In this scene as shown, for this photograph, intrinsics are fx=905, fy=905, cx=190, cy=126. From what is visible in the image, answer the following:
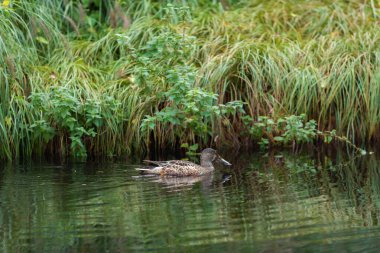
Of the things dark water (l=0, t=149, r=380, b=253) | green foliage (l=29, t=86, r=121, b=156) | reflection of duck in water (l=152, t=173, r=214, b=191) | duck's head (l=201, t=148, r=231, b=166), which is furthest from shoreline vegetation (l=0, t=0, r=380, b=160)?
reflection of duck in water (l=152, t=173, r=214, b=191)

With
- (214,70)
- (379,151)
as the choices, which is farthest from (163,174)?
(379,151)

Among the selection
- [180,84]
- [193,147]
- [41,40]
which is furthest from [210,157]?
[41,40]

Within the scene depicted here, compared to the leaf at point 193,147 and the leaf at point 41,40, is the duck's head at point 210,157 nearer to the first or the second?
the leaf at point 193,147

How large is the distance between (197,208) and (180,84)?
299 cm

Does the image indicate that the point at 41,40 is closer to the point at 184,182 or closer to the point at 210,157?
the point at 210,157

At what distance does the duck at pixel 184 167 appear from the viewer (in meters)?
9.64

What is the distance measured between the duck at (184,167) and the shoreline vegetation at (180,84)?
0.52 meters

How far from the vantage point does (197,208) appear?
A: 24.8 ft

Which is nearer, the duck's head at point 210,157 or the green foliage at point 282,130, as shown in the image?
the duck's head at point 210,157

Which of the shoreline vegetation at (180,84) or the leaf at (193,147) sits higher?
the shoreline vegetation at (180,84)

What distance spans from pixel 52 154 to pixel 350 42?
4.11 metres

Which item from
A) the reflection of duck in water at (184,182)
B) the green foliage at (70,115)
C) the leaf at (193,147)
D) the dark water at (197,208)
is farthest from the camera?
the leaf at (193,147)

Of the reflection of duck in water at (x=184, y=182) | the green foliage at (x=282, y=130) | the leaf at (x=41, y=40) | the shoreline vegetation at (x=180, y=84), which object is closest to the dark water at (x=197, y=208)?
the reflection of duck in water at (x=184, y=182)

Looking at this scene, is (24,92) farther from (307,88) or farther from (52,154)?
(307,88)
